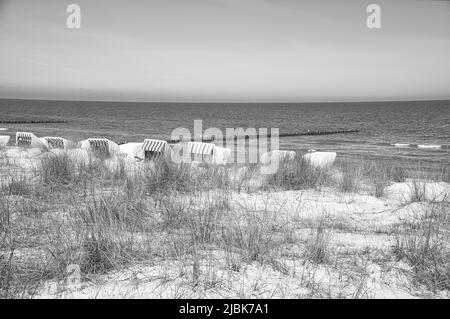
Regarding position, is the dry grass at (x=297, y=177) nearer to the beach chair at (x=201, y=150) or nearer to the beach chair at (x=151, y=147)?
the beach chair at (x=201, y=150)

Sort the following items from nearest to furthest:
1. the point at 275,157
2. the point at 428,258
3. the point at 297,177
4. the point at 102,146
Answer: the point at 428,258 < the point at 297,177 < the point at 275,157 < the point at 102,146

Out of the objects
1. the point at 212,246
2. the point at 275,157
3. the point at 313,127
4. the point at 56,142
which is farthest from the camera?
the point at 313,127

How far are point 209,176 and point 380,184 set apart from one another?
7.86ft

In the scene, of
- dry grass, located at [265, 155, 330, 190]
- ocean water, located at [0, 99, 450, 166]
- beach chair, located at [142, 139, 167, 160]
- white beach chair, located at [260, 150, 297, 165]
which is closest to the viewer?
dry grass, located at [265, 155, 330, 190]

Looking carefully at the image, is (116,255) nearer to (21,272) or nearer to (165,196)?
(21,272)

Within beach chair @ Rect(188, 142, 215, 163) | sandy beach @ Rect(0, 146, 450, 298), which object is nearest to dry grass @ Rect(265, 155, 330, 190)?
sandy beach @ Rect(0, 146, 450, 298)

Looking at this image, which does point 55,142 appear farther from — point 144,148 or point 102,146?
point 144,148

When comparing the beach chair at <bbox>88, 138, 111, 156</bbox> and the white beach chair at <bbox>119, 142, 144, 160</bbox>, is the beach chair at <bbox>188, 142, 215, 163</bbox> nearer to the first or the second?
the white beach chair at <bbox>119, 142, 144, 160</bbox>

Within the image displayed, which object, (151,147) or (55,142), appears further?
(55,142)

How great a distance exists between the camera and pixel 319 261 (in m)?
2.66

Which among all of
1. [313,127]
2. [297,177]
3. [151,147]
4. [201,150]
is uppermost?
[313,127]

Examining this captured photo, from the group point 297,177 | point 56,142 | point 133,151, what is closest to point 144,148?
point 133,151

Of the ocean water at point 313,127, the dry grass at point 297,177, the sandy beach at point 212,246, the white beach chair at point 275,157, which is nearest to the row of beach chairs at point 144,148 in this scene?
the white beach chair at point 275,157

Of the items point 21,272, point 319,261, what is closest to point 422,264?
point 319,261
